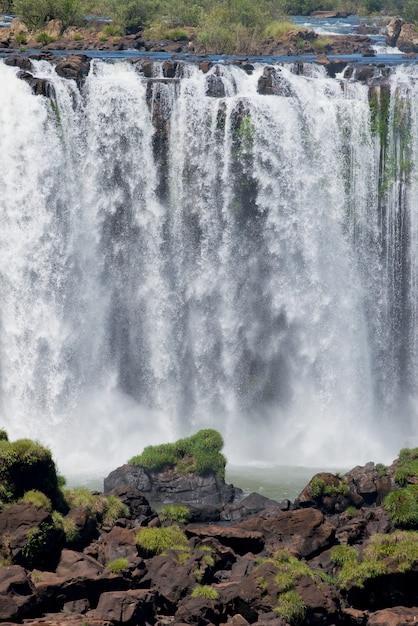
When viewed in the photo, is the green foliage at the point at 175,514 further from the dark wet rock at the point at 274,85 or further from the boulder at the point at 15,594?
the dark wet rock at the point at 274,85

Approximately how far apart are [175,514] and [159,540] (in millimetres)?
3885

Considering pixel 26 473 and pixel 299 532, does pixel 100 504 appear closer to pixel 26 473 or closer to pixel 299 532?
pixel 26 473

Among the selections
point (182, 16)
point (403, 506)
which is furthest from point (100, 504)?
point (182, 16)

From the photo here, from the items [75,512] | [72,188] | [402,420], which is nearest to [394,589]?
[75,512]

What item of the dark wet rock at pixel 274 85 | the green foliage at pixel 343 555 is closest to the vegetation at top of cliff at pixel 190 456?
the green foliage at pixel 343 555

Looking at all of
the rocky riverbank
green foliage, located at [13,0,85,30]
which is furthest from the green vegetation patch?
green foliage, located at [13,0,85,30]

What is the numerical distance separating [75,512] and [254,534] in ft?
15.1

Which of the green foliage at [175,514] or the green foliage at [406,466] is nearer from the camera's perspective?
the green foliage at [175,514]

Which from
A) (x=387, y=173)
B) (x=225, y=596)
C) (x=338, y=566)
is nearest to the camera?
(x=225, y=596)

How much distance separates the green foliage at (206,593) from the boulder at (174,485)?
9.15 metres

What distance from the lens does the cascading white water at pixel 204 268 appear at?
4241 centimetres

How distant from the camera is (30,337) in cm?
4228

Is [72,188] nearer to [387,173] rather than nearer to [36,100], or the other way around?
[36,100]

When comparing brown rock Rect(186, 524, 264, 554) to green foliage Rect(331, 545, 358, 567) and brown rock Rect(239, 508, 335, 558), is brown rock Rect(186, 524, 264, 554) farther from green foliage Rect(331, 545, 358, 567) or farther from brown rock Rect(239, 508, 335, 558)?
green foliage Rect(331, 545, 358, 567)
